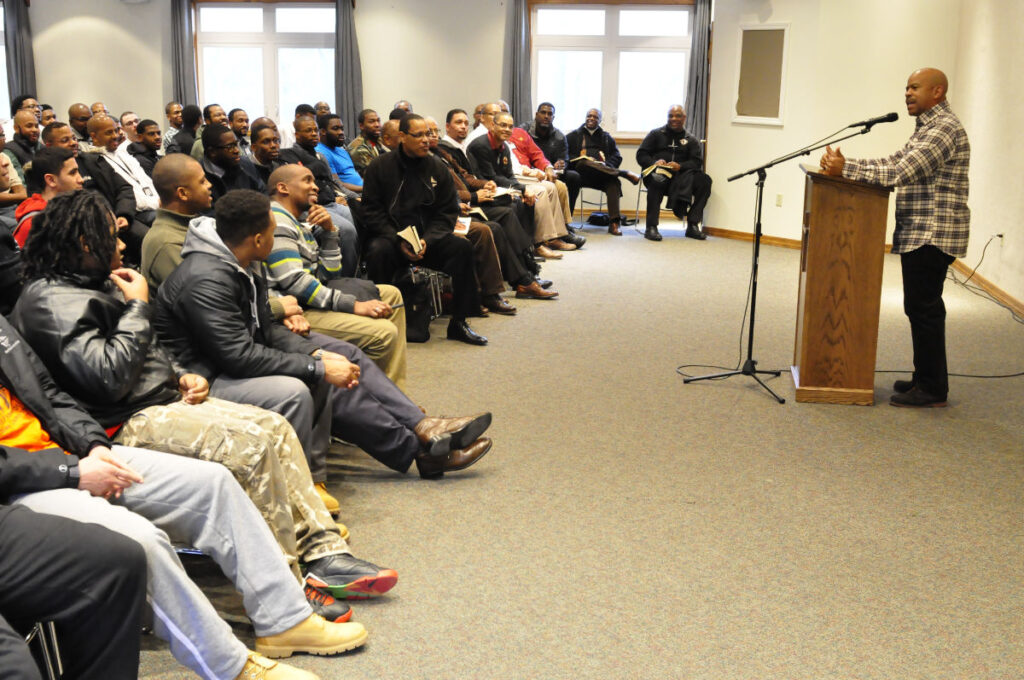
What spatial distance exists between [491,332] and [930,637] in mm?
3749

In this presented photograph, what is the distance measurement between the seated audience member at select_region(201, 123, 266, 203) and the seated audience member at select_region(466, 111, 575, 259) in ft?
8.47

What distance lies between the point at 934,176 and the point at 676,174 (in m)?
6.11

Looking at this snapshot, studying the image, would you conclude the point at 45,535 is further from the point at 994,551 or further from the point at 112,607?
the point at 994,551

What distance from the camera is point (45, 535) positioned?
1.93 metres

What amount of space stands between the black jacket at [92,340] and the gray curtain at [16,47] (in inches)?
430

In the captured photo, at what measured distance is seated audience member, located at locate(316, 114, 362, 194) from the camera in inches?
298

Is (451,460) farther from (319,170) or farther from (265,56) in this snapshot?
(265,56)

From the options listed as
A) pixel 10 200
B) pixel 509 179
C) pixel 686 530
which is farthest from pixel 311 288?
pixel 509 179

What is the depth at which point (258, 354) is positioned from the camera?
3090 millimetres

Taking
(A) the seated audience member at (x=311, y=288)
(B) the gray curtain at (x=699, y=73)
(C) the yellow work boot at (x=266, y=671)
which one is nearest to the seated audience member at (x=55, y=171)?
(A) the seated audience member at (x=311, y=288)

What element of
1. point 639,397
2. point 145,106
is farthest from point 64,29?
point 639,397

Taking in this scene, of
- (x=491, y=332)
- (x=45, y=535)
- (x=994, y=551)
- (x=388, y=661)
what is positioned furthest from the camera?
(x=491, y=332)

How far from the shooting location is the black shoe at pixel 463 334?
18.9ft

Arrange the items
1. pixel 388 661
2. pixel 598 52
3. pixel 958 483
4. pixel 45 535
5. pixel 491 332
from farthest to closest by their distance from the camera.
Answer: pixel 598 52
pixel 491 332
pixel 958 483
pixel 388 661
pixel 45 535
